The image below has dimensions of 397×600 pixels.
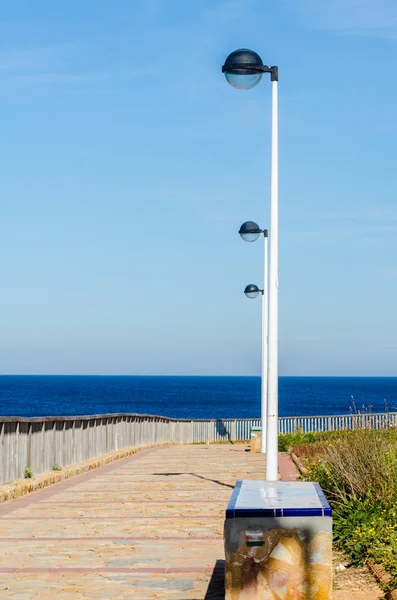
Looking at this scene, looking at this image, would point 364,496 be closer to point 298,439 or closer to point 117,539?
point 117,539

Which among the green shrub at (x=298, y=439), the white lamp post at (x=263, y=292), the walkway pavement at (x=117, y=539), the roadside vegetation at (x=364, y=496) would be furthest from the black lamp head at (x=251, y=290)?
the roadside vegetation at (x=364, y=496)

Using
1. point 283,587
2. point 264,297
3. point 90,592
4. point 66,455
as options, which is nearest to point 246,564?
point 283,587

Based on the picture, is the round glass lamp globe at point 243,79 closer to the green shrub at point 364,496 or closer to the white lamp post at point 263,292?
the green shrub at point 364,496

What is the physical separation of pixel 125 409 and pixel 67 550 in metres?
123

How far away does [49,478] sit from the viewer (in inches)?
651

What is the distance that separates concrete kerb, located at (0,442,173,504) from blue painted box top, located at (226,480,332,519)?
286 inches

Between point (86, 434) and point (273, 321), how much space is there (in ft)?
32.5

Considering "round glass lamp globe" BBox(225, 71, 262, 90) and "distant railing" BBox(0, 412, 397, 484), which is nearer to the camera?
"round glass lamp globe" BBox(225, 71, 262, 90)

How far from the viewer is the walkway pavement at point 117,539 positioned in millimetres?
8297

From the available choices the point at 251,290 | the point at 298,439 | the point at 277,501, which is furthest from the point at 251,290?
the point at 277,501

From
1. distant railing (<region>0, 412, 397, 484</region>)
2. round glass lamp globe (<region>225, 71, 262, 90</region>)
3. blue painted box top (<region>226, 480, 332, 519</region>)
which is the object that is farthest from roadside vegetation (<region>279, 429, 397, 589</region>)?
round glass lamp globe (<region>225, 71, 262, 90</region>)

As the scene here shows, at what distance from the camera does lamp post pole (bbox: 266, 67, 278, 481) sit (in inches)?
464

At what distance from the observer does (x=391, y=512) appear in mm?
9867

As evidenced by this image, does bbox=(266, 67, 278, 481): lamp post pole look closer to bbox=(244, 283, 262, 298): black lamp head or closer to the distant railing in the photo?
the distant railing
